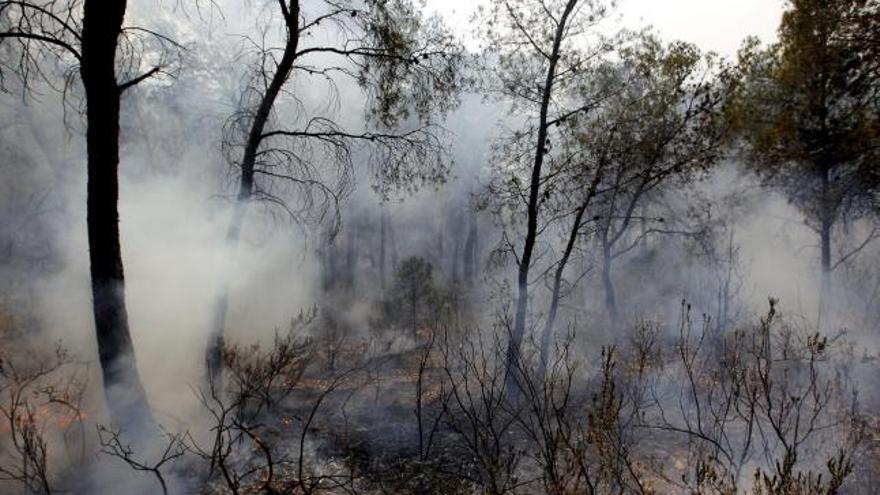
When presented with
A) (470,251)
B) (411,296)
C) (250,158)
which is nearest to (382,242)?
(470,251)

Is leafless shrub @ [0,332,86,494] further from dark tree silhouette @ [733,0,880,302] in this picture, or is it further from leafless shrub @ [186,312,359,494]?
dark tree silhouette @ [733,0,880,302]

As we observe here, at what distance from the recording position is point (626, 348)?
12.4 metres

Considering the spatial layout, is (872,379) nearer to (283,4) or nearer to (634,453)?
(634,453)

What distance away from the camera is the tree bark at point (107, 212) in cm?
431

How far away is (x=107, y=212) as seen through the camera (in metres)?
4.58

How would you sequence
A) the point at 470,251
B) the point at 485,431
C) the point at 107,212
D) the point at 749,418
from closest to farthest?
the point at 485,431
the point at 107,212
the point at 749,418
the point at 470,251

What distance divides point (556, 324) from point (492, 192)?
8979 mm

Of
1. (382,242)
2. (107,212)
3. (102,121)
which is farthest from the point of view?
(382,242)

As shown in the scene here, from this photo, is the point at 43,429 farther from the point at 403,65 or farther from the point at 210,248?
the point at 210,248

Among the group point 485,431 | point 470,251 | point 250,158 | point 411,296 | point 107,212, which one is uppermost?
point 470,251

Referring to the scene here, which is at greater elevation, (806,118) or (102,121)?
(806,118)

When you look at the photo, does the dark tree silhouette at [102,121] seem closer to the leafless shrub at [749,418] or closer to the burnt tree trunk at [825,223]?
the leafless shrub at [749,418]

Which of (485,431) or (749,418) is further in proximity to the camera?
(749,418)

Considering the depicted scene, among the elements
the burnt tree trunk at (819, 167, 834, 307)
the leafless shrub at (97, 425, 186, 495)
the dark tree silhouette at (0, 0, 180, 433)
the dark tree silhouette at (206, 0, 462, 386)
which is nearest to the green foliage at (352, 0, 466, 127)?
the dark tree silhouette at (206, 0, 462, 386)
